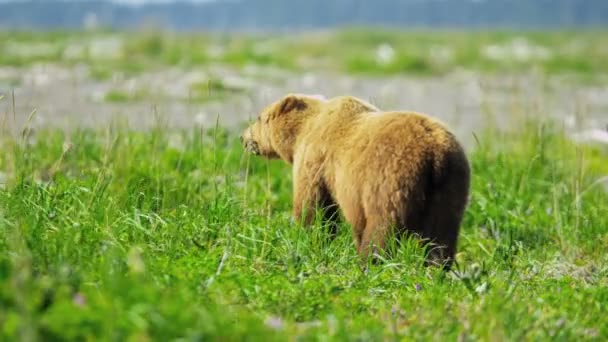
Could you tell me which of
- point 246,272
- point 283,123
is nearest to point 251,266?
point 246,272

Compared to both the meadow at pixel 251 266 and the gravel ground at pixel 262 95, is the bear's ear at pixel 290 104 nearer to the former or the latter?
the meadow at pixel 251 266

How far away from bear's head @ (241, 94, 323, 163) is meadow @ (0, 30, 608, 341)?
1.31ft

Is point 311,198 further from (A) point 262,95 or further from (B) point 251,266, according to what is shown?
(A) point 262,95

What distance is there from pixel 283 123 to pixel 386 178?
1.36m

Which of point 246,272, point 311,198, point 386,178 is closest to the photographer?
point 246,272

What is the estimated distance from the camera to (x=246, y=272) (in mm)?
4430

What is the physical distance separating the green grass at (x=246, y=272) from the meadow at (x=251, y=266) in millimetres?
10

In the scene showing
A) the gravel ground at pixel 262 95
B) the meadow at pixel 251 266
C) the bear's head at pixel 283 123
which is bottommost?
the gravel ground at pixel 262 95

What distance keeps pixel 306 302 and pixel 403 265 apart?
0.91m

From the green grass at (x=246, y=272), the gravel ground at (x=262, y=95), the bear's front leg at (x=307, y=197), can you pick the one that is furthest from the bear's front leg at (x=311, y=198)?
the gravel ground at (x=262, y=95)

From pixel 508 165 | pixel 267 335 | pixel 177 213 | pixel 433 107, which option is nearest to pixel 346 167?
pixel 177 213

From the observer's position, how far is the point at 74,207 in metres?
4.89

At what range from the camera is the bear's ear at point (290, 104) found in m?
5.89

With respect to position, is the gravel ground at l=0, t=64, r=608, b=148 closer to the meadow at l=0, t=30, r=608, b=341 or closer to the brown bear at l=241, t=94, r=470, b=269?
the meadow at l=0, t=30, r=608, b=341
